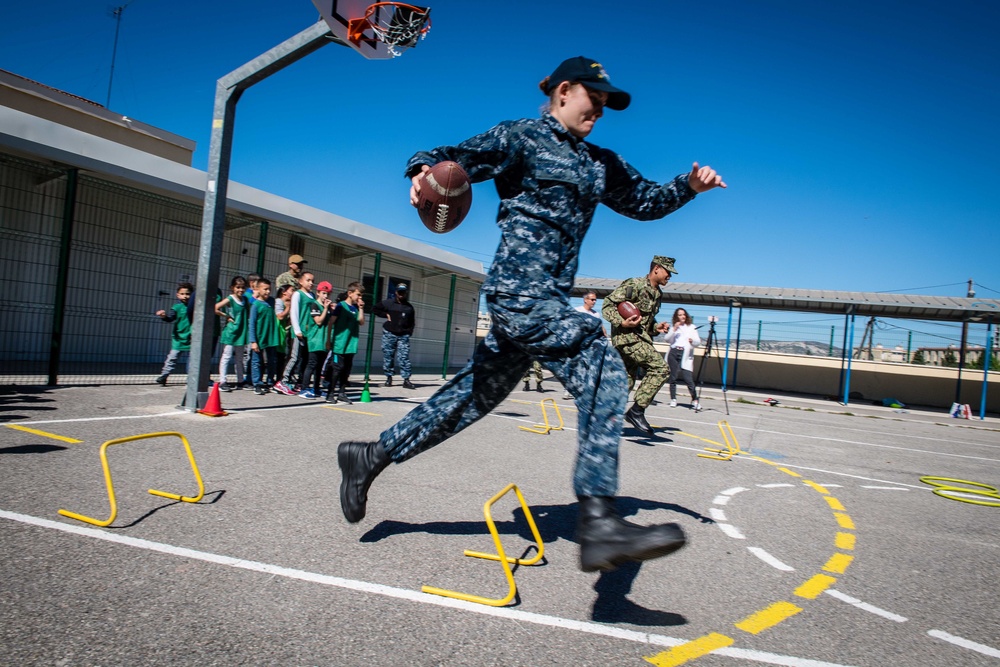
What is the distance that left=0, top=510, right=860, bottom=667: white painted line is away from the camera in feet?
6.98

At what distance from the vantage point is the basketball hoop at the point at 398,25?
7543mm

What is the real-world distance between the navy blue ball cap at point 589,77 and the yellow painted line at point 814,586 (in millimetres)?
2410

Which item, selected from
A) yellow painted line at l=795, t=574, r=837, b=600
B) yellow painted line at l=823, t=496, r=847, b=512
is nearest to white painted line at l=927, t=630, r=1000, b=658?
yellow painted line at l=795, t=574, r=837, b=600

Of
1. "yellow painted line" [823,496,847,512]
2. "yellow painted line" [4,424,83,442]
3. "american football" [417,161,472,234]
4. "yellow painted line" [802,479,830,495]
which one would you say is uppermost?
"american football" [417,161,472,234]

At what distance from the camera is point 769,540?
3.60 metres

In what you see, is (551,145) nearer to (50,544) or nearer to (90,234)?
(50,544)

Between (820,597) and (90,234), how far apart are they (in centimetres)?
1016

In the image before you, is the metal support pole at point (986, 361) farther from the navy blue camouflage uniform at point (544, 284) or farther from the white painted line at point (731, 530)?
the navy blue camouflage uniform at point (544, 284)

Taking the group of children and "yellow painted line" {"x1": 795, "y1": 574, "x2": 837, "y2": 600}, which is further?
the group of children

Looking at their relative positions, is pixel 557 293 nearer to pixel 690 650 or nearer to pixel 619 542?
pixel 619 542

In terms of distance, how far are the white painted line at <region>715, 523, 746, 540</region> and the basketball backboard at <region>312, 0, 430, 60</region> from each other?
5906 mm

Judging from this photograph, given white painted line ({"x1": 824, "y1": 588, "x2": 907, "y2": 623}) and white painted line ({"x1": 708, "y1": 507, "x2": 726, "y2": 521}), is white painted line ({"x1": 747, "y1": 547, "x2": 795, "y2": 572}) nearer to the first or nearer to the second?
white painted line ({"x1": 824, "y1": 588, "x2": 907, "y2": 623})

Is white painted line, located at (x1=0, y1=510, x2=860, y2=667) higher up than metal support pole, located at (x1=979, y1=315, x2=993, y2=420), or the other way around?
metal support pole, located at (x1=979, y1=315, x2=993, y2=420)

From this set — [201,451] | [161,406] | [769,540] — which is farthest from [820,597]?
[161,406]
